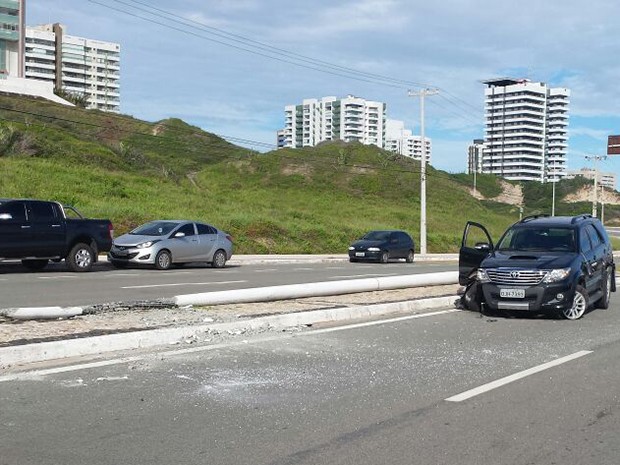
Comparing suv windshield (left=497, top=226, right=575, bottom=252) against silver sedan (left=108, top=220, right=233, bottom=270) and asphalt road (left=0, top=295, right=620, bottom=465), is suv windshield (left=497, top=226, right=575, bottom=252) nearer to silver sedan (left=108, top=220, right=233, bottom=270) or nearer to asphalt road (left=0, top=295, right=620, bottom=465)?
asphalt road (left=0, top=295, right=620, bottom=465)

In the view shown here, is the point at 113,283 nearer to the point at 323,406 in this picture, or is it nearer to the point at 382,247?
the point at 323,406

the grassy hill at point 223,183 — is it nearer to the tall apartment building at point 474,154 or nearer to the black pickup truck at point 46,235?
the black pickup truck at point 46,235

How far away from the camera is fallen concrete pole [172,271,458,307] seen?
12408mm

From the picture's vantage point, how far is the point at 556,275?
40.1ft

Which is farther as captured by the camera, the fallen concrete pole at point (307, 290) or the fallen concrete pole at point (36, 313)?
the fallen concrete pole at point (307, 290)

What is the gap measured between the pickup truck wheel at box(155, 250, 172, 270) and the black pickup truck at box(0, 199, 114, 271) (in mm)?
1752

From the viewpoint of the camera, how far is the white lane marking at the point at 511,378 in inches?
275

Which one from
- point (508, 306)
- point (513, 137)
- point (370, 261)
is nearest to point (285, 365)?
point (508, 306)

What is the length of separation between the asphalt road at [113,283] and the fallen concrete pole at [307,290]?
1744 mm

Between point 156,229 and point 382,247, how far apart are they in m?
13.2

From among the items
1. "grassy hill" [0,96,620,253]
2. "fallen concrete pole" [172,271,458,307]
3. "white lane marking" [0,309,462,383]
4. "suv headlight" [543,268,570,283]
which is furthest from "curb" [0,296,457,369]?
"grassy hill" [0,96,620,253]

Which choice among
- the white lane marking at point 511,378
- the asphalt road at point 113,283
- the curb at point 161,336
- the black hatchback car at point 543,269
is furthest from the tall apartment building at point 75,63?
the white lane marking at point 511,378

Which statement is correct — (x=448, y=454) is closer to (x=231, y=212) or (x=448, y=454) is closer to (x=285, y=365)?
(x=285, y=365)

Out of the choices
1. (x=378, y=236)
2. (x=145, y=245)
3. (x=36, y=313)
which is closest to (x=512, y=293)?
(x=36, y=313)
